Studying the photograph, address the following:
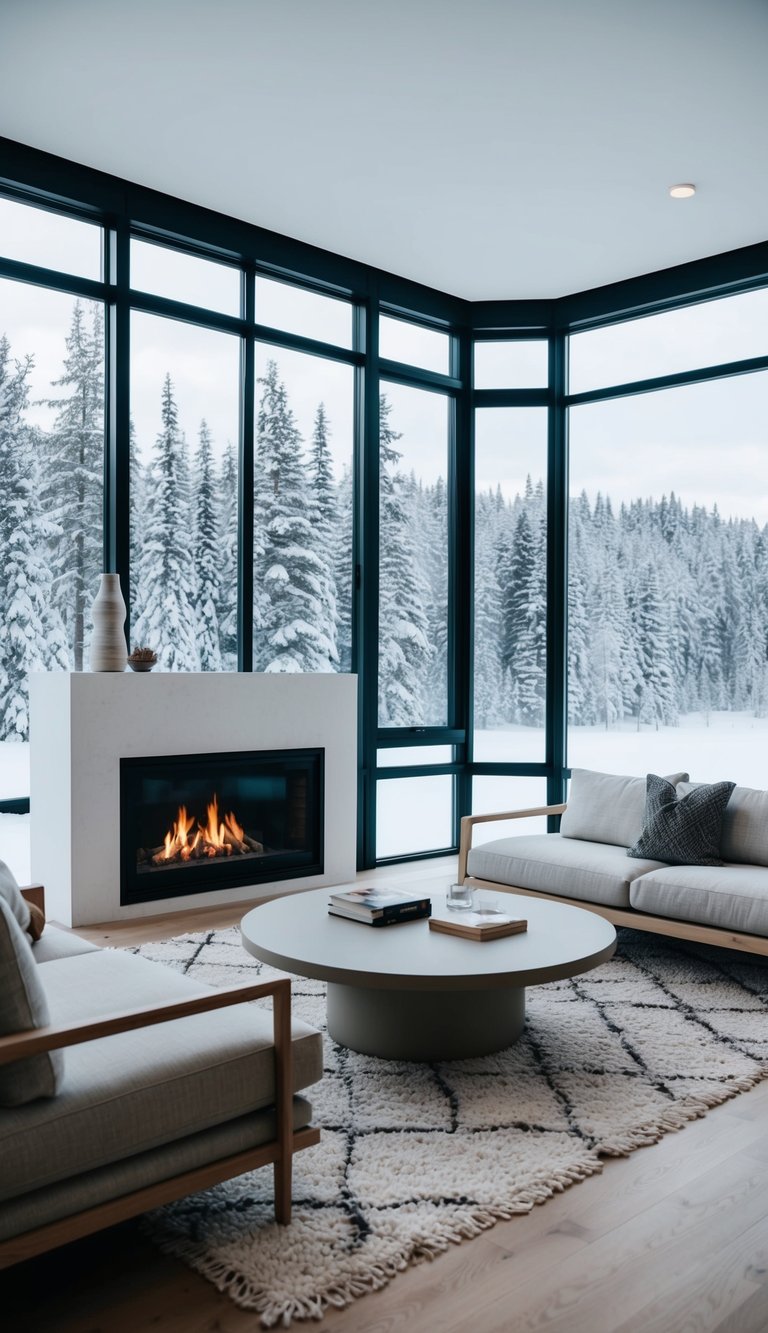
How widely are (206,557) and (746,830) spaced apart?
296cm

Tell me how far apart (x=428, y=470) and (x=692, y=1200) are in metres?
4.94

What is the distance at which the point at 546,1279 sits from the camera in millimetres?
2047

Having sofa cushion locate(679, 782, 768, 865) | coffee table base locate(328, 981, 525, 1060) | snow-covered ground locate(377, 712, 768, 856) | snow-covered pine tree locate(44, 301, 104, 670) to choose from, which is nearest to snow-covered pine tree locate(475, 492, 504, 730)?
snow-covered ground locate(377, 712, 768, 856)


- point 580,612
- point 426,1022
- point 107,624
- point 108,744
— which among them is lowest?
point 426,1022

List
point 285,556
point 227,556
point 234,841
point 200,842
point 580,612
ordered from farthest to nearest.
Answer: point 580,612, point 285,556, point 227,556, point 234,841, point 200,842

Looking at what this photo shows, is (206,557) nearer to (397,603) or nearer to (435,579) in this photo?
(397,603)

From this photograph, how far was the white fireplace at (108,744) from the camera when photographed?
185 inches

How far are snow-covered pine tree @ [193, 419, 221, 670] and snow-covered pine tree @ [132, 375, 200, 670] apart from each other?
1.6 inches

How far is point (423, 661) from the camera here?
6574 mm

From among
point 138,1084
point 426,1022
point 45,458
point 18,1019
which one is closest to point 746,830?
point 426,1022

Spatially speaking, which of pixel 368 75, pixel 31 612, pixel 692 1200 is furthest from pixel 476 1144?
pixel 368 75

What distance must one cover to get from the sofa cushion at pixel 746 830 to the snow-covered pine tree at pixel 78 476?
3073 millimetres

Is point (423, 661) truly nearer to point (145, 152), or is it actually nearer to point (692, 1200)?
point (145, 152)

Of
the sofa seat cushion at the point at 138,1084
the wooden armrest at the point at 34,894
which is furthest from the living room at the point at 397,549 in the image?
the wooden armrest at the point at 34,894
